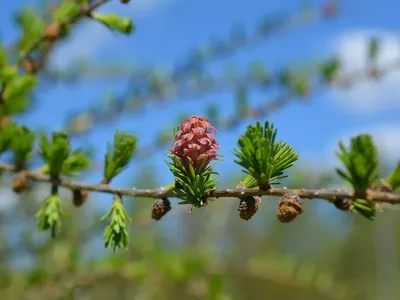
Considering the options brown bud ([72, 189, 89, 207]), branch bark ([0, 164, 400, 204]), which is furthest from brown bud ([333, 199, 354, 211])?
brown bud ([72, 189, 89, 207])

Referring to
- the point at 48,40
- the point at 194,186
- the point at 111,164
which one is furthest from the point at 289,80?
the point at 194,186

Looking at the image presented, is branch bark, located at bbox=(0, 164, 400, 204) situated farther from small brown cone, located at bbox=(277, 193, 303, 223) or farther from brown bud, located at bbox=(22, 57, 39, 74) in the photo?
brown bud, located at bbox=(22, 57, 39, 74)

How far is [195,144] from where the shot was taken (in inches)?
14.4

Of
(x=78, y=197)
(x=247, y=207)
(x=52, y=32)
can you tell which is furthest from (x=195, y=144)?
(x=52, y=32)

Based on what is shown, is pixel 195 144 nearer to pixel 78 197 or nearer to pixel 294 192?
pixel 294 192

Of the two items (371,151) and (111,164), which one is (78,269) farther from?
(371,151)

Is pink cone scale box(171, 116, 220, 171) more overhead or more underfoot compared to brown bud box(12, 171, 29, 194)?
more overhead

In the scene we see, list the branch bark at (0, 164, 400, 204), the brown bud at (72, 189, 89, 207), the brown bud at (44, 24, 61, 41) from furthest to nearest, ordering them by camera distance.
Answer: the brown bud at (44, 24, 61, 41) < the brown bud at (72, 189, 89, 207) < the branch bark at (0, 164, 400, 204)

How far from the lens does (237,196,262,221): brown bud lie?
361mm

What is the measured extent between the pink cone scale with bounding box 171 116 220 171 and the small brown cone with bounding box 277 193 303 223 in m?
0.05

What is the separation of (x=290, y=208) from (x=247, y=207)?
27 millimetres

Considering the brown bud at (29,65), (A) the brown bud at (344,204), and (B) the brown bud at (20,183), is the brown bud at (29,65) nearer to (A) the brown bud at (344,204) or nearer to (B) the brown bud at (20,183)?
(B) the brown bud at (20,183)

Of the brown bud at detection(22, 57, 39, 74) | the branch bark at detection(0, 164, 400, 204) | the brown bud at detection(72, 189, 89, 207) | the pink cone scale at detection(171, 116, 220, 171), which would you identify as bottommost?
the brown bud at detection(72, 189, 89, 207)

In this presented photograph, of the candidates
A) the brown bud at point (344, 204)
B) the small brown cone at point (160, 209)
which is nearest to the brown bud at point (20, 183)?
the small brown cone at point (160, 209)
